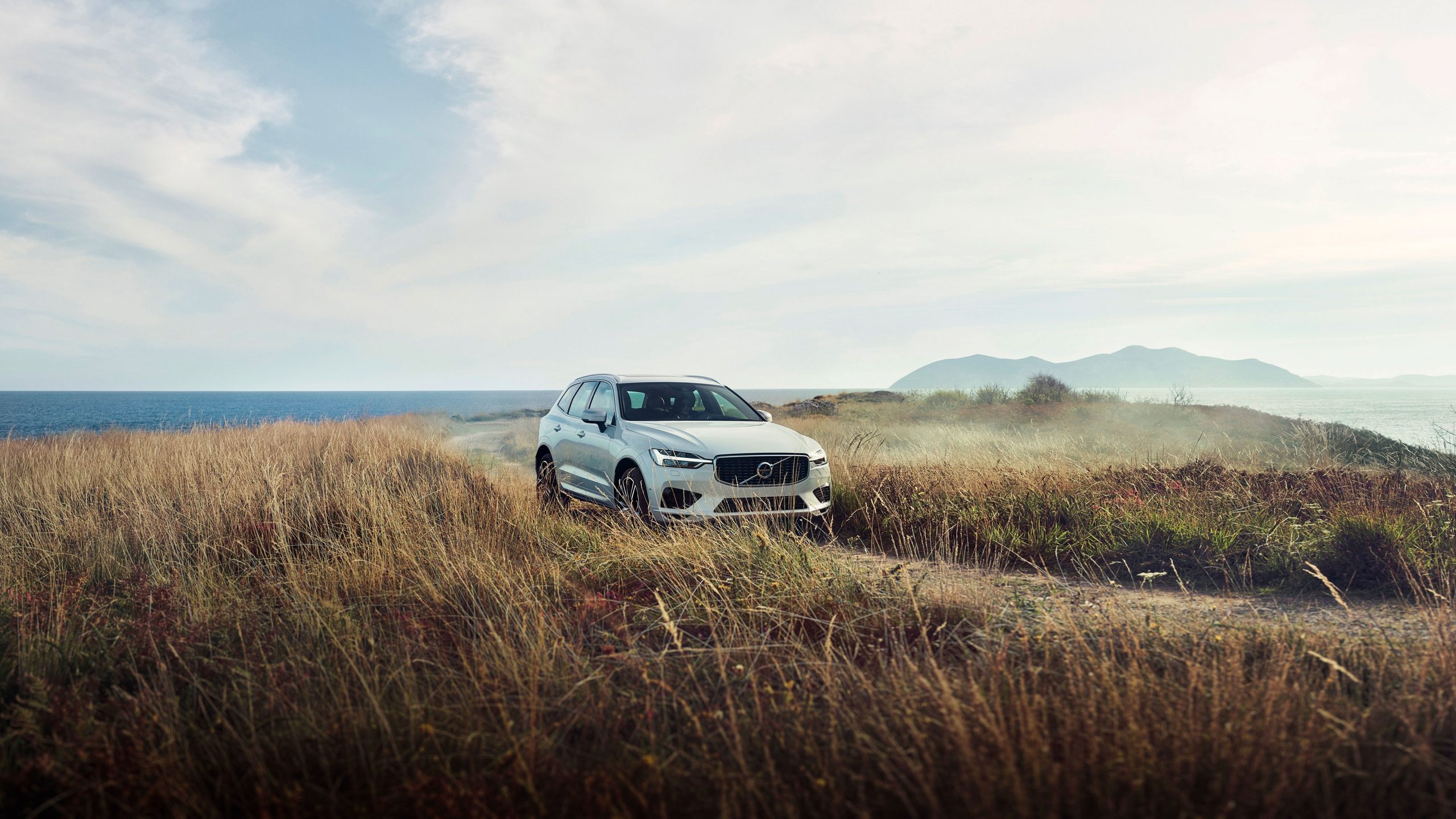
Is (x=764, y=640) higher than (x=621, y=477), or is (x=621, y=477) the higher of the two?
(x=621, y=477)

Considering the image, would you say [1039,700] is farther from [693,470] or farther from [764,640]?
[693,470]

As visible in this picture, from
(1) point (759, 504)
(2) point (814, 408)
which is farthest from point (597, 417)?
(2) point (814, 408)

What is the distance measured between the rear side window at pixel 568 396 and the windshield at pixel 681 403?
136cm

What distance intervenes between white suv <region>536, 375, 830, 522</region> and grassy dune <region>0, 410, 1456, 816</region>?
2.20 ft

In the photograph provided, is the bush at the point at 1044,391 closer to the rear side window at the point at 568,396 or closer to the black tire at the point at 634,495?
the rear side window at the point at 568,396

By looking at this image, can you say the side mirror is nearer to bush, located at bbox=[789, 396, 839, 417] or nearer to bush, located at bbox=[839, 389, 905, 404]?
bush, located at bbox=[789, 396, 839, 417]

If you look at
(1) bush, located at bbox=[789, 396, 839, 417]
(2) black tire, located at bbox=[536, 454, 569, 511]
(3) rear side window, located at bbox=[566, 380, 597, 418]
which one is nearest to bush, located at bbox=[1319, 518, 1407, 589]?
(2) black tire, located at bbox=[536, 454, 569, 511]

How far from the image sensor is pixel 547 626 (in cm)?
426

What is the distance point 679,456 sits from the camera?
720cm

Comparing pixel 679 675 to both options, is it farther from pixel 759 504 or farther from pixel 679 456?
pixel 679 456

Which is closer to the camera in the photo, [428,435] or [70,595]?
[70,595]

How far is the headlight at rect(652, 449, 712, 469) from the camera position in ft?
23.3

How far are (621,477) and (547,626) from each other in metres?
3.58

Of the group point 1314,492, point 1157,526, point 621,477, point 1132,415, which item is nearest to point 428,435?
point 621,477
